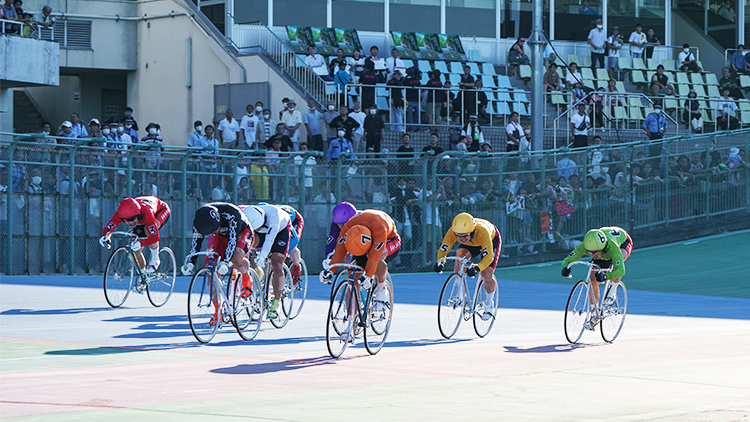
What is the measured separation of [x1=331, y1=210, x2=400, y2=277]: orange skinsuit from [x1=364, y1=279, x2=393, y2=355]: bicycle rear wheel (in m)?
0.34

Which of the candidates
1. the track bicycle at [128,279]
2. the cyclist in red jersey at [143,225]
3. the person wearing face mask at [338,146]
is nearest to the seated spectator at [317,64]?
the person wearing face mask at [338,146]

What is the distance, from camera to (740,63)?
3284 cm

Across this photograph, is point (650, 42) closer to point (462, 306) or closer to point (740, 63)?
point (740, 63)

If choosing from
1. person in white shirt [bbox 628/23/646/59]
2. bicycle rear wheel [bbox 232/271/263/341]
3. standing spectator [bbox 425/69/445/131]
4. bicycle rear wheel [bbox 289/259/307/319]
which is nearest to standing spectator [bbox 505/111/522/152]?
standing spectator [bbox 425/69/445/131]

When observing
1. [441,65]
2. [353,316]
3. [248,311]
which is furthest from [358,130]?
[353,316]

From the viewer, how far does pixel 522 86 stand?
97.6 ft

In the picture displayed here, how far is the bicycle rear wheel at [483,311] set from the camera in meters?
11.9

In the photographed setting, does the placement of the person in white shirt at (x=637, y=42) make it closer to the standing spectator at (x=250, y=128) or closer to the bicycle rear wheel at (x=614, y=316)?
the standing spectator at (x=250, y=128)

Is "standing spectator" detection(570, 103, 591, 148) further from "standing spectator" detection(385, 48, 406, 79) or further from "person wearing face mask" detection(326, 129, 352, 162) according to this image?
"person wearing face mask" detection(326, 129, 352, 162)

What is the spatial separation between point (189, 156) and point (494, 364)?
37.0 ft

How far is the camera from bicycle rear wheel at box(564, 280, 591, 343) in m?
11.3

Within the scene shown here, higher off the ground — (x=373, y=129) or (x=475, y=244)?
(x=373, y=129)

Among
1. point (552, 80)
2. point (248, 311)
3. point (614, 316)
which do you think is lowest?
point (614, 316)

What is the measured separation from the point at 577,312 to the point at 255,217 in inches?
145
